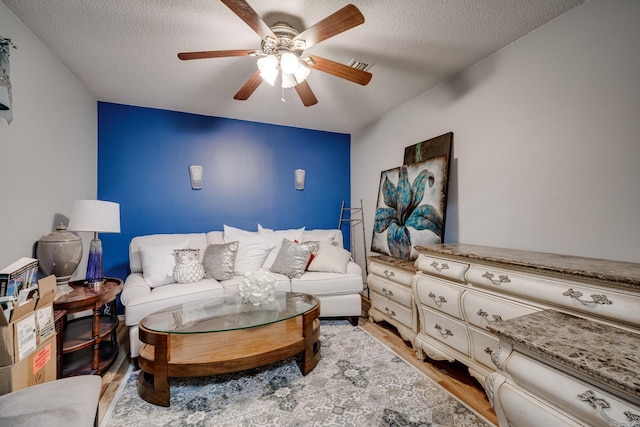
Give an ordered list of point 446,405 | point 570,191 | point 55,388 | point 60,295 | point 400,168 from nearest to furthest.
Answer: point 55,388, point 446,405, point 570,191, point 60,295, point 400,168

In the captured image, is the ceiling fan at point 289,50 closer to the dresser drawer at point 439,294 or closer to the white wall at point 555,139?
the white wall at point 555,139

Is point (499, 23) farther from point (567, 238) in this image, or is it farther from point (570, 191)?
point (567, 238)

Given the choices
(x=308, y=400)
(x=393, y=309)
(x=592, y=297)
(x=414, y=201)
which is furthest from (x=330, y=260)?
(x=592, y=297)

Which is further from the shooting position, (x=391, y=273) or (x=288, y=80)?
(x=391, y=273)

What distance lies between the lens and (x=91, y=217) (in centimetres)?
213

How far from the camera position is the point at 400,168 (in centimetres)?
304

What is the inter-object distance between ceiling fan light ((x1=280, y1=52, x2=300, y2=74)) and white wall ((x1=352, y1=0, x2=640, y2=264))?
5.43ft

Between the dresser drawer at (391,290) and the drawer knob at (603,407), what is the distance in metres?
1.50

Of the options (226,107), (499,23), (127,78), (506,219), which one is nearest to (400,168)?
(506,219)

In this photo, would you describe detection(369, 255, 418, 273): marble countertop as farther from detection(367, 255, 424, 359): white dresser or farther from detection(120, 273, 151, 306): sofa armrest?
detection(120, 273, 151, 306): sofa armrest

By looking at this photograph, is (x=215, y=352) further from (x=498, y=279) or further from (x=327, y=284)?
(x=498, y=279)

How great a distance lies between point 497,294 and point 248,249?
7.94 ft

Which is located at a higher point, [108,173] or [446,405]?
[108,173]

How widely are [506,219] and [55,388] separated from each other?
281 cm
